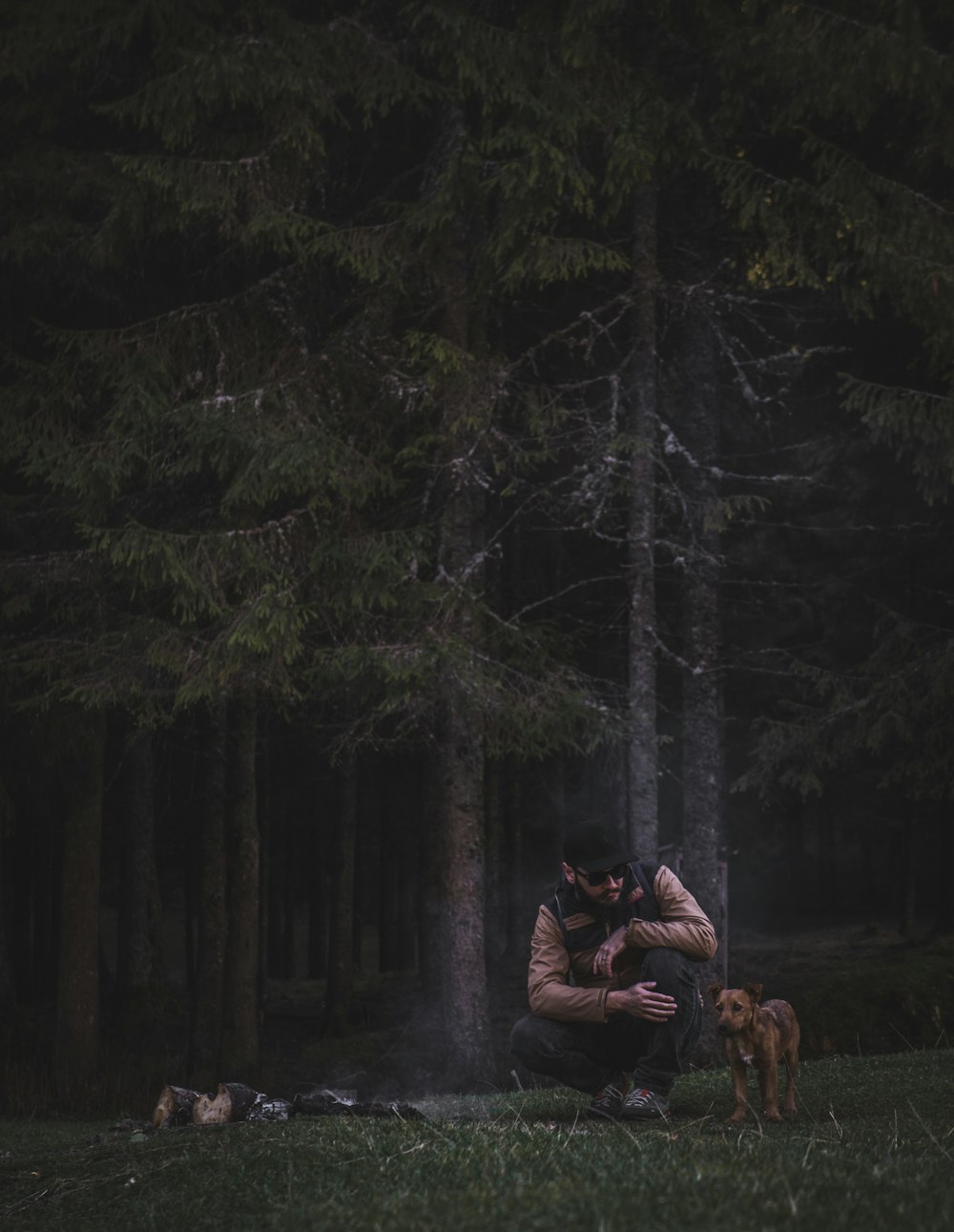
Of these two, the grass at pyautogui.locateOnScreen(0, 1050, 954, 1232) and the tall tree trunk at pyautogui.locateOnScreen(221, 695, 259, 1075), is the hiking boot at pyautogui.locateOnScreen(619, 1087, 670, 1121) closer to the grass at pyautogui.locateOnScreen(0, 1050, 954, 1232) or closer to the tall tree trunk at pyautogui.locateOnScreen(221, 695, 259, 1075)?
the grass at pyautogui.locateOnScreen(0, 1050, 954, 1232)

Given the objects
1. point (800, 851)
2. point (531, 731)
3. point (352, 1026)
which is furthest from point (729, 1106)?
point (800, 851)

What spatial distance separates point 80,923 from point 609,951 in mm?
10085

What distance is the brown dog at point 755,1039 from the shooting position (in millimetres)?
6211

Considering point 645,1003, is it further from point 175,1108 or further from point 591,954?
point 175,1108

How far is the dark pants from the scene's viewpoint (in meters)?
6.30

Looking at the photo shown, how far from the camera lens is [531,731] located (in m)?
12.3

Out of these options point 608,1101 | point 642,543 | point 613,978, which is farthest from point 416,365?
point 608,1101

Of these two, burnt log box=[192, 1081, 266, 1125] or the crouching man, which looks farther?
burnt log box=[192, 1081, 266, 1125]

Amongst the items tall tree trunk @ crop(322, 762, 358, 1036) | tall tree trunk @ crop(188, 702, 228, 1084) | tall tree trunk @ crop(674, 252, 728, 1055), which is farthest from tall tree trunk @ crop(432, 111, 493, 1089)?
tall tree trunk @ crop(322, 762, 358, 1036)

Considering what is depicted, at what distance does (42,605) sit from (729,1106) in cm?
966

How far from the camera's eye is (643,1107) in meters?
6.22

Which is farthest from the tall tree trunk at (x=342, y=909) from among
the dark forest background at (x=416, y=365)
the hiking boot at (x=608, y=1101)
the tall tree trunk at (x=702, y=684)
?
the hiking boot at (x=608, y=1101)

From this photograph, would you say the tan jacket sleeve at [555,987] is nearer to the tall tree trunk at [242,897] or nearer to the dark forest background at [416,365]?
the dark forest background at [416,365]

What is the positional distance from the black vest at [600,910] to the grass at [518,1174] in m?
0.95
